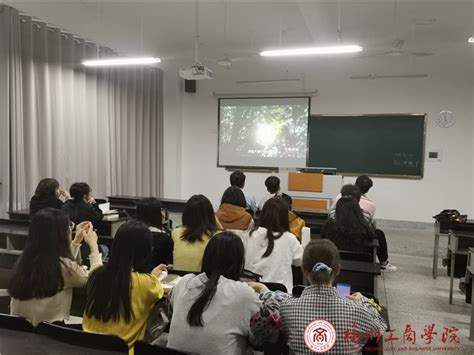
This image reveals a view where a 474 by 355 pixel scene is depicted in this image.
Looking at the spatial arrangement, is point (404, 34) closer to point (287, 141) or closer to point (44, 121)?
point (287, 141)

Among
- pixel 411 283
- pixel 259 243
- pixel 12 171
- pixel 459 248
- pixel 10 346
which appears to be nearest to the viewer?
pixel 10 346

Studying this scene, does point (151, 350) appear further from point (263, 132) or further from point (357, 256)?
point (263, 132)

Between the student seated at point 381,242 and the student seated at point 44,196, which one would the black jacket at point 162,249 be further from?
the student seated at point 381,242

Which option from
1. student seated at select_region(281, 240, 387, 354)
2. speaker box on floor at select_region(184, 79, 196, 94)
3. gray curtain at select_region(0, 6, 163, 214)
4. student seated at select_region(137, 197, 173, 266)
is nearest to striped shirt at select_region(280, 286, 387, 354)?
student seated at select_region(281, 240, 387, 354)

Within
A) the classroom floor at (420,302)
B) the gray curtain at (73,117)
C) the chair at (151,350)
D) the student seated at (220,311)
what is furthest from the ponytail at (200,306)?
the gray curtain at (73,117)

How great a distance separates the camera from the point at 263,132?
8320 millimetres

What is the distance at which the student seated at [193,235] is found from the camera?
2.47 m

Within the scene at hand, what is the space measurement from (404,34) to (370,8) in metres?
1.48

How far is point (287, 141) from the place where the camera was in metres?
8.14

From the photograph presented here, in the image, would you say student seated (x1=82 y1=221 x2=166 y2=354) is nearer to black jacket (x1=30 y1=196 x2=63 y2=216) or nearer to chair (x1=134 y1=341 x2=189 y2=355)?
chair (x1=134 y1=341 x2=189 y2=355)

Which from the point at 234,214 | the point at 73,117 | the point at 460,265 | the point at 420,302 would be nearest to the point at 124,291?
the point at 234,214

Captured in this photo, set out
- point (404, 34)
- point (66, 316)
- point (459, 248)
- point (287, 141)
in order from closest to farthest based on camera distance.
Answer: point (66, 316) → point (459, 248) → point (404, 34) → point (287, 141)

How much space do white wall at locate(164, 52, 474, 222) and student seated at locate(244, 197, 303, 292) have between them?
18.3 feet

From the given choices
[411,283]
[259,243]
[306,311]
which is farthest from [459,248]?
[306,311]
